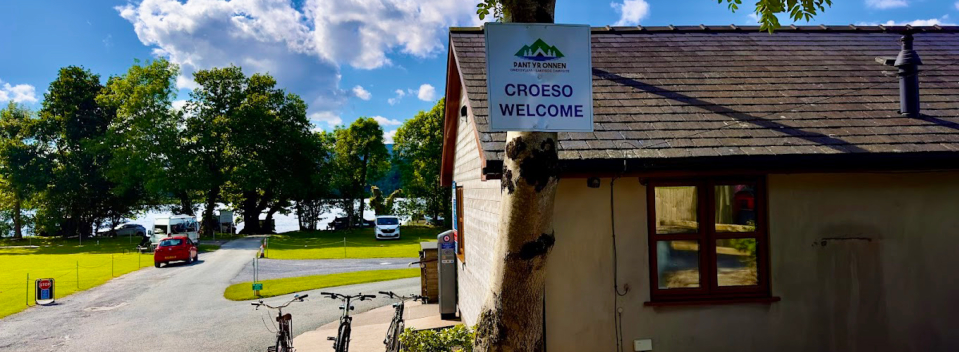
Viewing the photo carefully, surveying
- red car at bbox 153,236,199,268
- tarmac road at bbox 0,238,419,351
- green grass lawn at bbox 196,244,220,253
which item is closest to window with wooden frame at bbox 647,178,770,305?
tarmac road at bbox 0,238,419,351

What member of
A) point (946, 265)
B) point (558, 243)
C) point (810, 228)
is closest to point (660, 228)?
point (558, 243)

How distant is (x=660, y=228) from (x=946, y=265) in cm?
347

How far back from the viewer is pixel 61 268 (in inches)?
1047

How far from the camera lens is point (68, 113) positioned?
47375 mm

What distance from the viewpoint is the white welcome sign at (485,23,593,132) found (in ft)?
15.2

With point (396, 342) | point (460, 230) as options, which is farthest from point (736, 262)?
point (460, 230)

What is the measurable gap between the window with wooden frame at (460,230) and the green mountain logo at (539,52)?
6.73 meters

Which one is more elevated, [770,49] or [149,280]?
[770,49]

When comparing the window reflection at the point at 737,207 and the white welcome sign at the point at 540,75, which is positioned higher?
the white welcome sign at the point at 540,75

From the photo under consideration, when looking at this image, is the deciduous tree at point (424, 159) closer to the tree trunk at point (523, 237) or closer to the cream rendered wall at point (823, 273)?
the cream rendered wall at point (823, 273)

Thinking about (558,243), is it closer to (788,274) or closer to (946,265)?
(788,274)

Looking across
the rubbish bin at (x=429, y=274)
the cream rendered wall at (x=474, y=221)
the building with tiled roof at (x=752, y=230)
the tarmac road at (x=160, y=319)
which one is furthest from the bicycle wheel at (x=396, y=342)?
the rubbish bin at (x=429, y=274)

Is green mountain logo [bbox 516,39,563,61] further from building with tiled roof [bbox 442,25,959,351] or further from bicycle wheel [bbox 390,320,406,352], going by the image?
bicycle wheel [bbox 390,320,406,352]

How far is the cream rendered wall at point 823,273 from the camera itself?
677 cm
